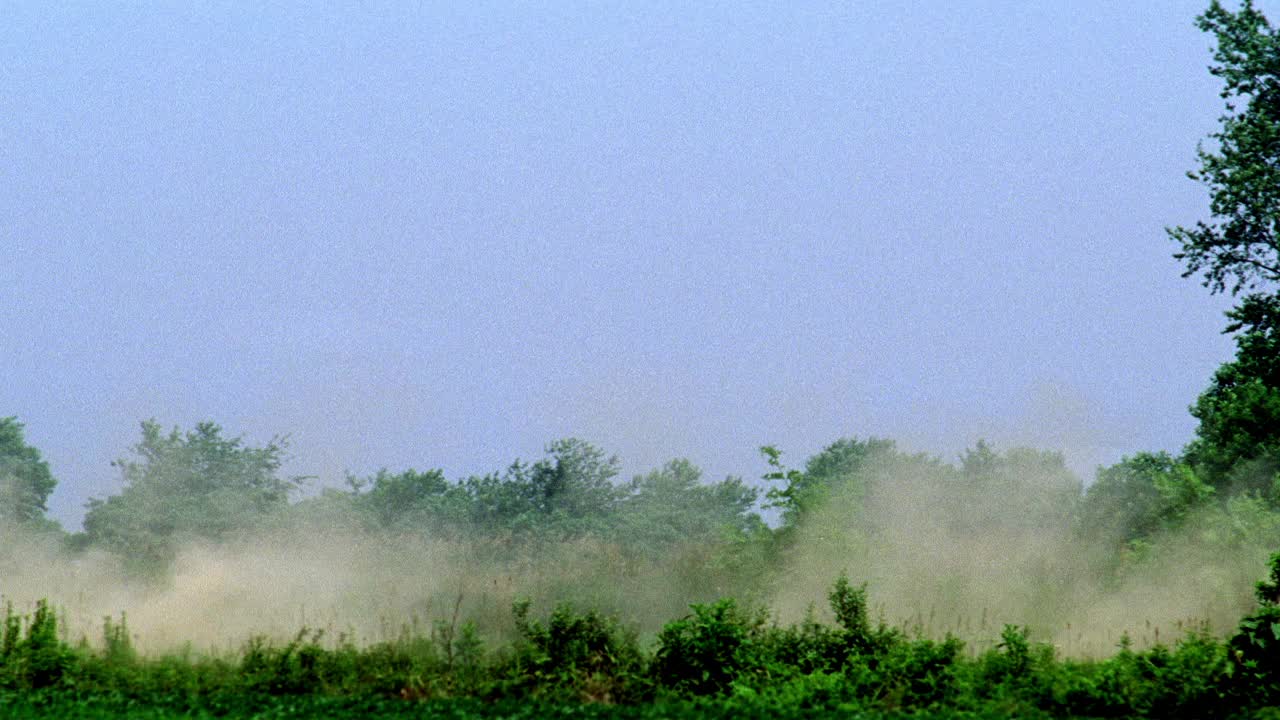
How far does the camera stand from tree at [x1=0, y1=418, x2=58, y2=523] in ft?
120

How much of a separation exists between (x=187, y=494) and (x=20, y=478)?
23.9 feet

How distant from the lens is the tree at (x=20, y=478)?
3650cm

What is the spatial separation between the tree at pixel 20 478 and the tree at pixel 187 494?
3.01 meters

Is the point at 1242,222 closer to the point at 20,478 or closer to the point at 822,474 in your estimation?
the point at 822,474

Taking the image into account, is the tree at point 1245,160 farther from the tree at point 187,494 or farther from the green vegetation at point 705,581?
the tree at point 187,494

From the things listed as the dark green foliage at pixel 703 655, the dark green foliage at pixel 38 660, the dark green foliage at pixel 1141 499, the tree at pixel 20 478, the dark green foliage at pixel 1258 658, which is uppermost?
the tree at pixel 20 478

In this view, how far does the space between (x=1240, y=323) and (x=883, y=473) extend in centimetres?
790

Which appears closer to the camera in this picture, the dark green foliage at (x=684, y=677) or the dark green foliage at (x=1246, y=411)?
the dark green foliage at (x=684, y=677)

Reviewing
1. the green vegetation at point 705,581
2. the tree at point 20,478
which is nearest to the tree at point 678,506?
the green vegetation at point 705,581

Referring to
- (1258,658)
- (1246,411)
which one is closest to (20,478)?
(1246,411)

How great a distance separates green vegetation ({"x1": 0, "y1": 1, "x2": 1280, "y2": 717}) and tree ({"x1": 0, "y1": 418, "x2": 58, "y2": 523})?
112 mm

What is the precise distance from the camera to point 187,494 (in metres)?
33.8

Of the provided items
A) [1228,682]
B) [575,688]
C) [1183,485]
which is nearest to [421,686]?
[575,688]

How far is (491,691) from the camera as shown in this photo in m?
12.0
